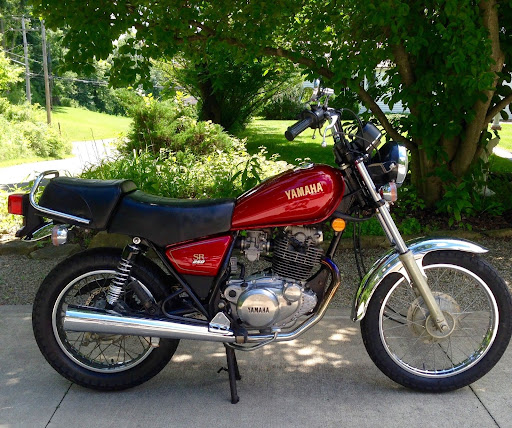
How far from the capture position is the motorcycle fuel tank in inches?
118

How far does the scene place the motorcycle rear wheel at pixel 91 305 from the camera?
316 cm

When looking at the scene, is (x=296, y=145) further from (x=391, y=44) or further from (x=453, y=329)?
(x=453, y=329)

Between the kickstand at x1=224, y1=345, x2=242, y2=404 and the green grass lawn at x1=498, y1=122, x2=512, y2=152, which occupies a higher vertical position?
the kickstand at x1=224, y1=345, x2=242, y2=404

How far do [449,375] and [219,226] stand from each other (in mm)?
1533

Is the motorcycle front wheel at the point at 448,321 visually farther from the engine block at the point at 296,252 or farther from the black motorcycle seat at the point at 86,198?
the black motorcycle seat at the point at 86,198

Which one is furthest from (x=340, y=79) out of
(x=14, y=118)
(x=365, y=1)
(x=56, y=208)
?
(x=14, y=118)

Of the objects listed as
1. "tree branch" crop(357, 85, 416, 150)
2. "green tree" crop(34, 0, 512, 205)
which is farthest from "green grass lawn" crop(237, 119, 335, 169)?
"green tree" crop(34, 0, 512, 205)

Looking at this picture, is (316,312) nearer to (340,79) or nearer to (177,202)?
(177,202)

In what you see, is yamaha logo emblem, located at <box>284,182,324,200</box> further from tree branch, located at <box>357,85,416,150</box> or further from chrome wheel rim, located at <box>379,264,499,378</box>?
tree branch, located at <box>357,85,416,150</box>

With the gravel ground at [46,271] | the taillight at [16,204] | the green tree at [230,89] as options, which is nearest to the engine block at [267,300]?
the taillight at [16,204]

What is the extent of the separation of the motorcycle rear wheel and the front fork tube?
1.25m

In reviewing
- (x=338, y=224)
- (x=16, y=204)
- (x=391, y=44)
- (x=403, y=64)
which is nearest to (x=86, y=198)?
(x=16, y=204)

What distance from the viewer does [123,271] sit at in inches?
124

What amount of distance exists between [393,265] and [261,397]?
40.5 inches
